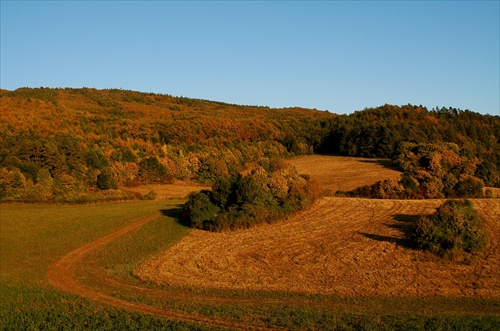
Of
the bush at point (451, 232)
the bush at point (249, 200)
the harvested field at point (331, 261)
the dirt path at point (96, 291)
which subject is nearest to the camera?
the dirt path at point (96, 291)

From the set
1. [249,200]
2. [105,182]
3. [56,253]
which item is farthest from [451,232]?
[105,182]

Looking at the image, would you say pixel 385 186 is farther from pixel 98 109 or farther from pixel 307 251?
pixel 98 109

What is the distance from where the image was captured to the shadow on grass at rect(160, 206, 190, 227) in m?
34.2

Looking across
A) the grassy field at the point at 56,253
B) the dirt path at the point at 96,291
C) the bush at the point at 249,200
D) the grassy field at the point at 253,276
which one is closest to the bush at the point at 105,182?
the grassy field at the point at 56,253

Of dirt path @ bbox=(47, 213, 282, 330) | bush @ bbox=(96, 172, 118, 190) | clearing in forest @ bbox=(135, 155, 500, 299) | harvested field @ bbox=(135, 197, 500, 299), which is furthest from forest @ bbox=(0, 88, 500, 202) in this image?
dirt path @ bbox=(47, 213, 282, 330)

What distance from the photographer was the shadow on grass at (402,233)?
25472mm

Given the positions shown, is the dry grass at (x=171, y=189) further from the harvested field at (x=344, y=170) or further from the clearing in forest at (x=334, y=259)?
the clearing in forest at (x=334, y=259)

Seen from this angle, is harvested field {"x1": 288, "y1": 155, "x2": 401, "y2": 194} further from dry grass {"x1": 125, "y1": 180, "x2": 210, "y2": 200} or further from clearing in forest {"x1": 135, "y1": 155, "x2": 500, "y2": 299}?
dry grass {"x1": 125, "y1": 180, "x2": 210, "y2": 200}

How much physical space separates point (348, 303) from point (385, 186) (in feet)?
84.8

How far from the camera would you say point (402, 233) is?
2720 centimetres

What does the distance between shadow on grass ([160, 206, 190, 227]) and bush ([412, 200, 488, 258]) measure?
1603cm

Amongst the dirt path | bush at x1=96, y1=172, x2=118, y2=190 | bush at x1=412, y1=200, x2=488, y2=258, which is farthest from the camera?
bush at x1=96, y1=172, x2=118, y2=190

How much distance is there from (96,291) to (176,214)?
645 inches

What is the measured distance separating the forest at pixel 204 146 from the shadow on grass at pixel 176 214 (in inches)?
301
